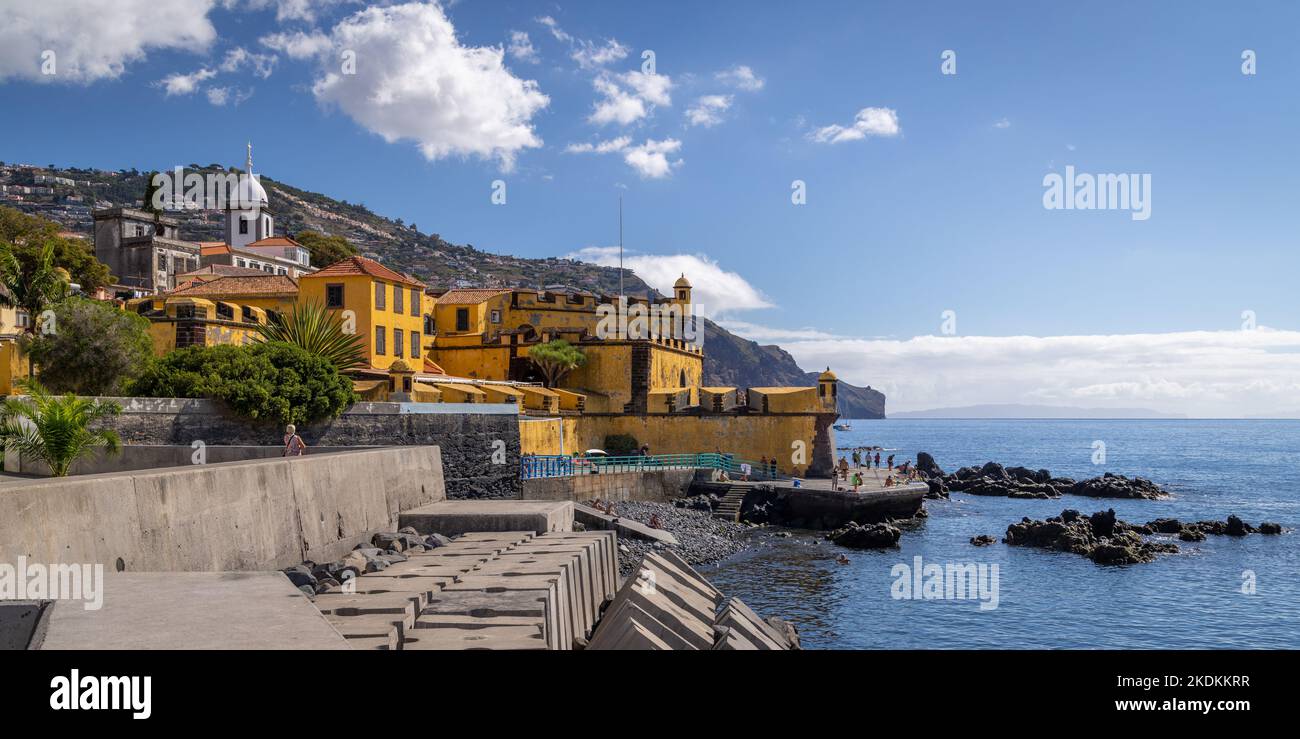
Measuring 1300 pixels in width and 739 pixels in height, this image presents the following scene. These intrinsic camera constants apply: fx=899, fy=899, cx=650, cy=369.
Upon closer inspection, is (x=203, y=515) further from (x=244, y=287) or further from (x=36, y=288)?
(x=244, y=287)

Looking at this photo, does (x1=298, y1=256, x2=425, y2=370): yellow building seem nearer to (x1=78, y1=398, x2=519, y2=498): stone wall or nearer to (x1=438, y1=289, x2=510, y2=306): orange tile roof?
(x1=438, y1=289, x2=510, y2=306): orange tile roof

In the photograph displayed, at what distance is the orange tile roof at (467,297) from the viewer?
170ft

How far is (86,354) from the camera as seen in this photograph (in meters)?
26.5

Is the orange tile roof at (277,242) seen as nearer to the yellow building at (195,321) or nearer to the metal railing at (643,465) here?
the yellow building at (195,321)

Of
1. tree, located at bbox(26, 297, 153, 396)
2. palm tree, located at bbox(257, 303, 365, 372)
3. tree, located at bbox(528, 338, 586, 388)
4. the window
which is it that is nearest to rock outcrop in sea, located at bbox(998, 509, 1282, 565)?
tree, located at bbox(528, 338, 586, 388)

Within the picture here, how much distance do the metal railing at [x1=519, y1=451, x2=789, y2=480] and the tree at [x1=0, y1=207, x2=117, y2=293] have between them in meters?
32.8

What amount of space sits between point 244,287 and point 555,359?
16.1 m

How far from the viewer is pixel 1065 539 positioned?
33.4m

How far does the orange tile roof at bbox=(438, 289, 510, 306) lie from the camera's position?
51875 millimetres

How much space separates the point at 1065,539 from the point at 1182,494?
111 ft

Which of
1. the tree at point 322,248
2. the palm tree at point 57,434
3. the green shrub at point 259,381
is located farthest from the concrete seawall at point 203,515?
the tree at point 322,248

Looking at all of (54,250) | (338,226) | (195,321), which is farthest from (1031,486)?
(338,226)
